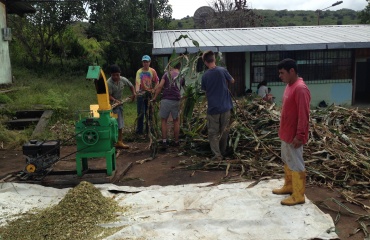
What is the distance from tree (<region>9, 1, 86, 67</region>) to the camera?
1884 cm

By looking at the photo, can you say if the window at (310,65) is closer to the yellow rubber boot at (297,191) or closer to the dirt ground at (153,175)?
the dirt ground at (153,175)

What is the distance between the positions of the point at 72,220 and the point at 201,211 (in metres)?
1.40

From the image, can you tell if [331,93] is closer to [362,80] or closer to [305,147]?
[362,80]

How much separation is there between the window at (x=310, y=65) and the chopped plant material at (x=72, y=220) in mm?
11054

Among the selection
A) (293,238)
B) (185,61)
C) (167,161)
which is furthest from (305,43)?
(293,238)

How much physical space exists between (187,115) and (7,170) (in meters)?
3.42

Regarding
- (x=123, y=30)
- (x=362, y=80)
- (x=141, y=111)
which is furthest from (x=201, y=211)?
(x=123, y=30)

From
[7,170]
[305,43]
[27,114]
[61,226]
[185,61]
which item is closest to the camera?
[61,226]

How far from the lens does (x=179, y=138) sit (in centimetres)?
790

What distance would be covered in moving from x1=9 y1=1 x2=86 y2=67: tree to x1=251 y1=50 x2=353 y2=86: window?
1004 centimetres

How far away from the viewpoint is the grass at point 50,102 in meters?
8.87

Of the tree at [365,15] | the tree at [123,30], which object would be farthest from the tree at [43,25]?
the tree at [365,15]

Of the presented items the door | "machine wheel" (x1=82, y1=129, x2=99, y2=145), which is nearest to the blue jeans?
"machine wheel" (x1=82, y1=129, x2=99, y2=145)

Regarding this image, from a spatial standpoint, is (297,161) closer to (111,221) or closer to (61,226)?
(111,221)
